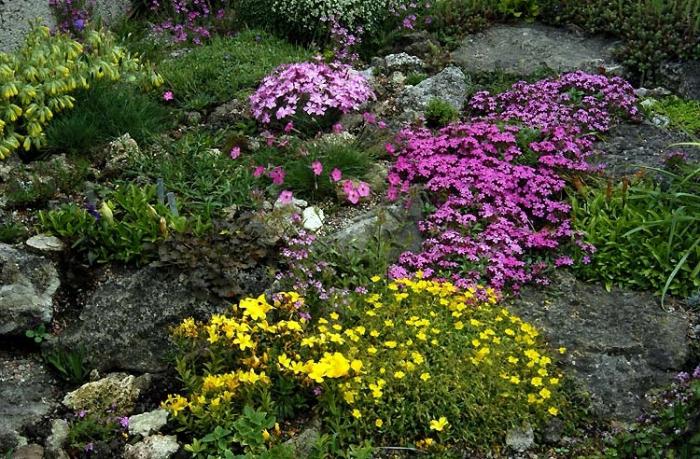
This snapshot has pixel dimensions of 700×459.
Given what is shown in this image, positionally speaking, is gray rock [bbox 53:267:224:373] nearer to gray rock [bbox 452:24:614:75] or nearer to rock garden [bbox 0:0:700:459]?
rock garden [bbox 0:0:700:459]

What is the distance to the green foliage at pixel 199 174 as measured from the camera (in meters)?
6.04

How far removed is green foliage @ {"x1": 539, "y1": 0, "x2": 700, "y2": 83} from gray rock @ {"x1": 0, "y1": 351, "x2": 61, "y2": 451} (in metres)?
6.64

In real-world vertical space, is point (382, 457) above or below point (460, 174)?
below

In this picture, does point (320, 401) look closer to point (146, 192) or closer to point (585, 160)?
point (146, 192)

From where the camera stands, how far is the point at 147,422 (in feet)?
15.1

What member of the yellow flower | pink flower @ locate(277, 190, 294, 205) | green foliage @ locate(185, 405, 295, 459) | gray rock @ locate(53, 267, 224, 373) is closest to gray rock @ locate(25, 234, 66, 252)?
gray rock @ locate(53, 267, 224, 373)

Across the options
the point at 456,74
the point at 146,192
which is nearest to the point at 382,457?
the point at 146,192

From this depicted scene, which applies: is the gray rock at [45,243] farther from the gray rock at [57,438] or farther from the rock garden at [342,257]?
the gray rock at [57,438]

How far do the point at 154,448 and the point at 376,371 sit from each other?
1.29m

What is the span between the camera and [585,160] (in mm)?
6906

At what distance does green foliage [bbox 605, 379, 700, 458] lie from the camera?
13.1 feet

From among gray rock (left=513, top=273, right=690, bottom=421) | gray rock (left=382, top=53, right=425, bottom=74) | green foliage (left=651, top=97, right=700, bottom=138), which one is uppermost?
gray rock (left=382, top=53, right=425, bottom=74)

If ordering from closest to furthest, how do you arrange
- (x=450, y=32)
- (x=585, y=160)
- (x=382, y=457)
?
(x=382, y=457), (x=585, y=160), (x=450, y=32)

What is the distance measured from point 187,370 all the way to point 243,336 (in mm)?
388
